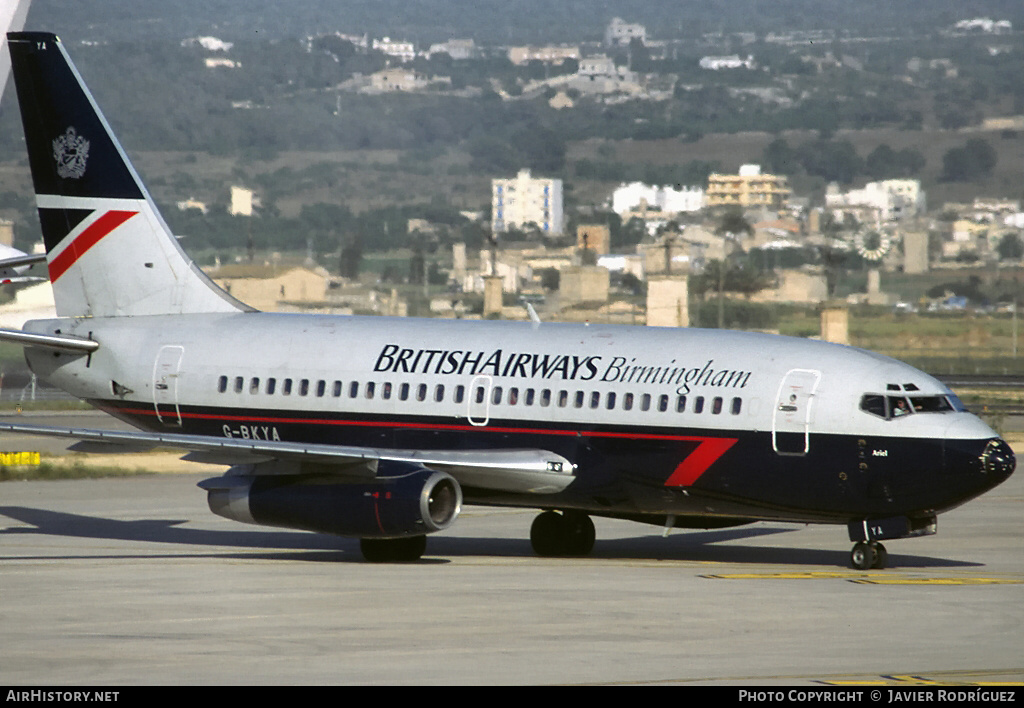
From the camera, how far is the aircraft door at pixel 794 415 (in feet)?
86.1

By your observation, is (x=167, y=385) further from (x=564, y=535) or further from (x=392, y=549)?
(x=564, y=535)

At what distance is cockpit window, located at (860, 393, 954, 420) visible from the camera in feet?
85.3

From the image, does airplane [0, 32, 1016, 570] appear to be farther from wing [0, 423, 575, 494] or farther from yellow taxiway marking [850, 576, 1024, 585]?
yellow taxiway marking [850, 576, 1024, 585]

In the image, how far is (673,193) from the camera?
5782 inches

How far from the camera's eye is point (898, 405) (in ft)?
85.5

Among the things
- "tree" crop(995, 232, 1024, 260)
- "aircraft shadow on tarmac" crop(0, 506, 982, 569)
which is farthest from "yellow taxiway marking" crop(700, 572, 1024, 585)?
"tree" crop(995, 232, 1024, 260)

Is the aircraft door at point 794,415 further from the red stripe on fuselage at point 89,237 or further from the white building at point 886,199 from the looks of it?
the white building at point 886,199

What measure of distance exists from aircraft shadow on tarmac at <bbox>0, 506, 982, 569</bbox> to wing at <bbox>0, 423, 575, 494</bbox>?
1895 mm

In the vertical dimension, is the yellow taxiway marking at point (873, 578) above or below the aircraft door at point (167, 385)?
below

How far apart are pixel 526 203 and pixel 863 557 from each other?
109 meters

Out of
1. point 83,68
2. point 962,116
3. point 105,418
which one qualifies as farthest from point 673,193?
point 105,418

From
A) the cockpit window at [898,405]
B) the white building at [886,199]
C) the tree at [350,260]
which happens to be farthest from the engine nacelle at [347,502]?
the white building at [886,199]

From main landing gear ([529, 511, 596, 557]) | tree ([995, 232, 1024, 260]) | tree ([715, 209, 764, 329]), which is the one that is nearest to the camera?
main landing gear ([529, 511, 596, 557])

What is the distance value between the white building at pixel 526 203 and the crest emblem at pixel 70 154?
92.3 m
